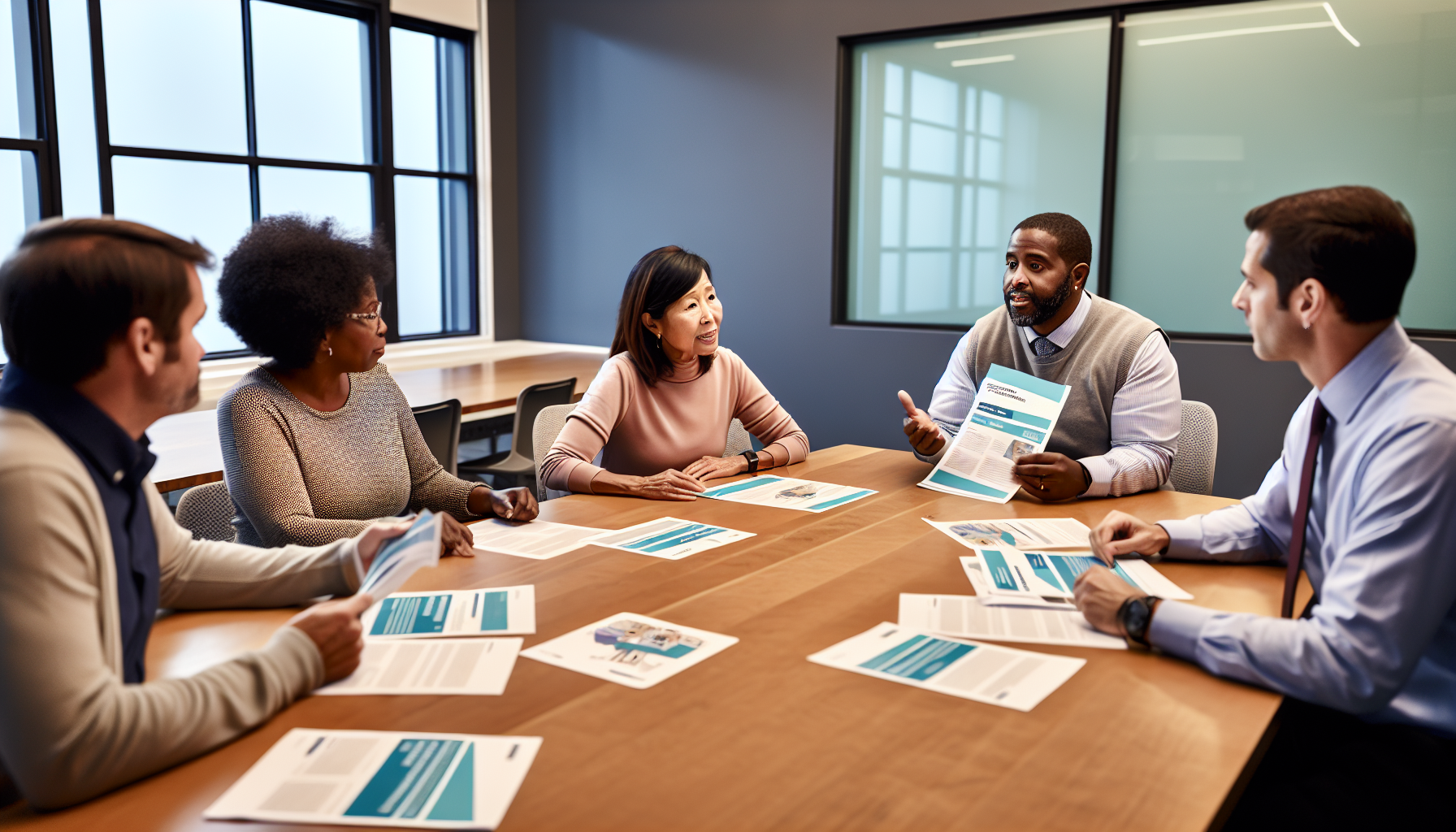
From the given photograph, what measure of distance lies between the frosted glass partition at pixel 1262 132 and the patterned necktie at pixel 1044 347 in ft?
5.99

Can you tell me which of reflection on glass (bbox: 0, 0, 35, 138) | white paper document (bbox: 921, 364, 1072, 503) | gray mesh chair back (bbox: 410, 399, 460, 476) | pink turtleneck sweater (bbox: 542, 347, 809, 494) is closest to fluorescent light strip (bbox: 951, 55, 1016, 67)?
pink turtleneck sweater (bbox: 542, 347, 809, 494)

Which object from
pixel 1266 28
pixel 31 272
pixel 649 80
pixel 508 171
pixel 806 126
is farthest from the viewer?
pixel 508 171

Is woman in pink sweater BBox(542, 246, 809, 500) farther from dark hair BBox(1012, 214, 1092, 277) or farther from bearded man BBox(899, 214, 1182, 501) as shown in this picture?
dark hair BBox(1012, 214, 1092, 277)

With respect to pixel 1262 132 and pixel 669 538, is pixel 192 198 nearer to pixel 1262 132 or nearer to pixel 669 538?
pixel 669 538

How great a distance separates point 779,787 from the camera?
3.49ft

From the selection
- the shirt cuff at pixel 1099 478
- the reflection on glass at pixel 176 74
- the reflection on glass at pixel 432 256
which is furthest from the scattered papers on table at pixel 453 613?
the reflection on glass at pixel 432 256

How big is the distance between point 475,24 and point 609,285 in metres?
1.78

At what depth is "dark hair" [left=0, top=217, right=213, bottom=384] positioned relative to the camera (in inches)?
41.6

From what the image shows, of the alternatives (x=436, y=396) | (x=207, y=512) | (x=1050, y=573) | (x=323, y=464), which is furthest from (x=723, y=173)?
(x=1050, y=573)

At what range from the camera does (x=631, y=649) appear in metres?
1.43

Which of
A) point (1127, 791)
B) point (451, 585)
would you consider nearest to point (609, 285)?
point (451, 585)

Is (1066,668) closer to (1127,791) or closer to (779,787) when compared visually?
(1127,791)

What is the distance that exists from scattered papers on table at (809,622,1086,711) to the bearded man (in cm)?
114

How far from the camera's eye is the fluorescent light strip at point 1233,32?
13.2 feet
